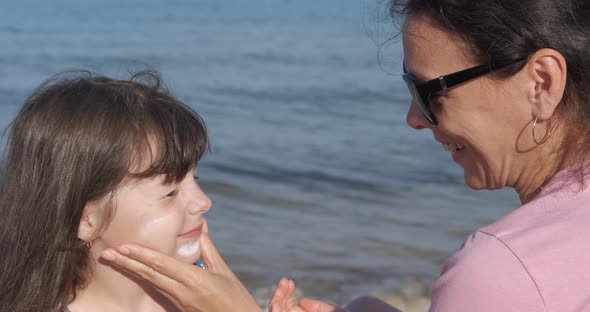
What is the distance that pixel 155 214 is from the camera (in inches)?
128

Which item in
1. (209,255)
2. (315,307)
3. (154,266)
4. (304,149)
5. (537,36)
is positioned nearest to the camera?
(537,36)

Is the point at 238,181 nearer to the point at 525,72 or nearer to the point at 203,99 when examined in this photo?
the point at 203,99

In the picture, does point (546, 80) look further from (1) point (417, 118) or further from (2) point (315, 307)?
(2) point (315, 307)

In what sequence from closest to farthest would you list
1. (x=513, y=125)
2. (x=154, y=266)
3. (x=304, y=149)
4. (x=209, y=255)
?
(x=513, y=125) → (x=154, y=266) → (x=209, y=255) → (x=304, y=149)

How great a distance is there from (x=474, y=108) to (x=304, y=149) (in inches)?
319

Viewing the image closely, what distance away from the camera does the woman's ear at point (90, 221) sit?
10.7ft

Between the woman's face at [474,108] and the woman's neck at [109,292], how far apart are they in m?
1.21

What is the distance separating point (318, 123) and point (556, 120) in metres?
9.99

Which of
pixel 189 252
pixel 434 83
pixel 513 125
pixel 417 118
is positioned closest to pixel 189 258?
pixel 189 252

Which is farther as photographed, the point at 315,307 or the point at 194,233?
the point at 315,307

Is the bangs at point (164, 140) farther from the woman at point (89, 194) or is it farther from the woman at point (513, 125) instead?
the woman at point (513, 125)

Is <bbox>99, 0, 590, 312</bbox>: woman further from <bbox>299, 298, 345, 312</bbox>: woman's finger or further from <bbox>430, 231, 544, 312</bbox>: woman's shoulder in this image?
<bbox>299, 298, 345, 312</bbox>: woman's finger

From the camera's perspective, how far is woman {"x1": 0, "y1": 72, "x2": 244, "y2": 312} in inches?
126

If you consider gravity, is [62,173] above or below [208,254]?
above
